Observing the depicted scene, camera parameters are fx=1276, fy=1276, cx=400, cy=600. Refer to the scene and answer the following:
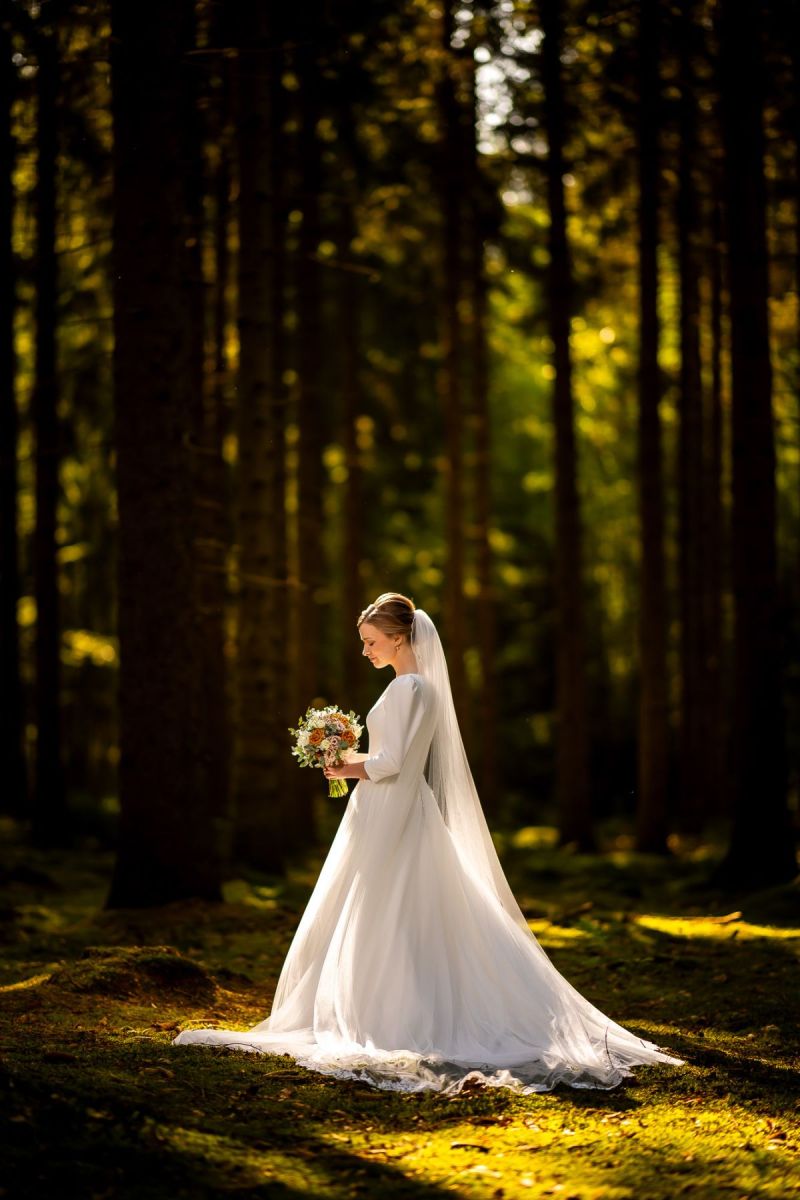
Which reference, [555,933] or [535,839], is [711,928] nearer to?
[555,933]

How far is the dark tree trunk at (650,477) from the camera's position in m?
17.8

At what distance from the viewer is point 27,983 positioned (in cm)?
909

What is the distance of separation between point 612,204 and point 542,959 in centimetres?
1674

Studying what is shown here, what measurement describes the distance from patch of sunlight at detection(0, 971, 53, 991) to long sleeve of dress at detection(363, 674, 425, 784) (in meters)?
3.11

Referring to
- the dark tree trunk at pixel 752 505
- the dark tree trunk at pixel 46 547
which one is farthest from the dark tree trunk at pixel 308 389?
the dark tree trunk at pixel 752 505

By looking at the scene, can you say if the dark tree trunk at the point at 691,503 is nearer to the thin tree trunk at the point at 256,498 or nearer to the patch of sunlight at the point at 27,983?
the thin tree trunk at the point at 256,498

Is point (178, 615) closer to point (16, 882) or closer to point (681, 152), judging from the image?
point (16, 882)

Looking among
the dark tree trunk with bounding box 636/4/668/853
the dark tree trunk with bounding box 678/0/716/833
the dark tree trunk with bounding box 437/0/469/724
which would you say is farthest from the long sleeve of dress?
the dark tree trunk with bounding box 678/0/716/833

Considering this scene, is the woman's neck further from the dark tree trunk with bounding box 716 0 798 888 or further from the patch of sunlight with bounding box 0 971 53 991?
the dark tree trunk with bounding box 716 0 798 888

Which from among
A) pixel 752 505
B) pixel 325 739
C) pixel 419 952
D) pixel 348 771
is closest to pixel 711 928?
pixel 752 505

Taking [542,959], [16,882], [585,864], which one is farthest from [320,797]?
[542,959]

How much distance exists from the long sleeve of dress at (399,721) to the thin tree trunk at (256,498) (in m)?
7.48

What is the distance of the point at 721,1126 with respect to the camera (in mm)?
6273

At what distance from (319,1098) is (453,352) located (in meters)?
17.2
